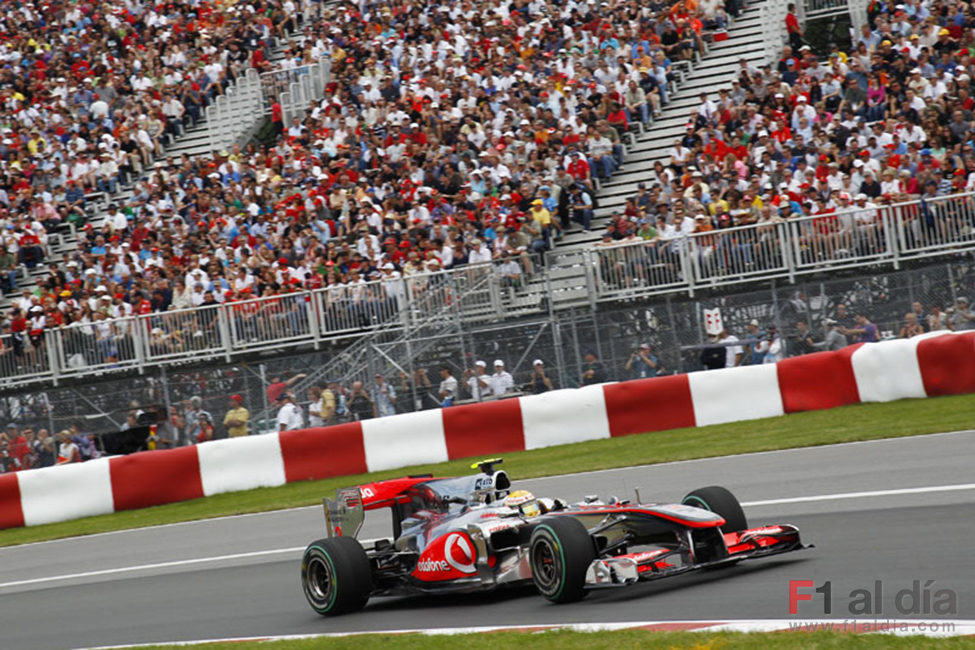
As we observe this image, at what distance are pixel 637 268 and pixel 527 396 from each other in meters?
3.06

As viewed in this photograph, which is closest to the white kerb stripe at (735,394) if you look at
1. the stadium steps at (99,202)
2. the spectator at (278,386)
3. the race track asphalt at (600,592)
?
the race track asphalt at (600,592)

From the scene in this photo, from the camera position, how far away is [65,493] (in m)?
18.3

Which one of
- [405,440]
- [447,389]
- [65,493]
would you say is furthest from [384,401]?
[65,493]

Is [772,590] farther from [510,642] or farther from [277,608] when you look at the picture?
[277,608]

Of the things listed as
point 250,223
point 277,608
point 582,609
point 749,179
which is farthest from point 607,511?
point 250,223

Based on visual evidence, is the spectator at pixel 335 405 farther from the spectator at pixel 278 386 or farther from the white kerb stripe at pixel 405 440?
the white kerb stripe at pixel 405 440

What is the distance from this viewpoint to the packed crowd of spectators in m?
23.2

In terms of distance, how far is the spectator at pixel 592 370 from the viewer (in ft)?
59.6

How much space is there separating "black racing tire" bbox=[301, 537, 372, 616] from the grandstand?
9.08m

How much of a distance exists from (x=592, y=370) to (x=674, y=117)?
802 centimetres

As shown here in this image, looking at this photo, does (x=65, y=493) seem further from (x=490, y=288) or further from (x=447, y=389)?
(x=490, y=288)

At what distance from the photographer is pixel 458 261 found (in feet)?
72.4

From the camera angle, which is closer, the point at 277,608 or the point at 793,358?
the point at 277,608

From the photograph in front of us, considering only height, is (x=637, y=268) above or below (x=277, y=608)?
above
